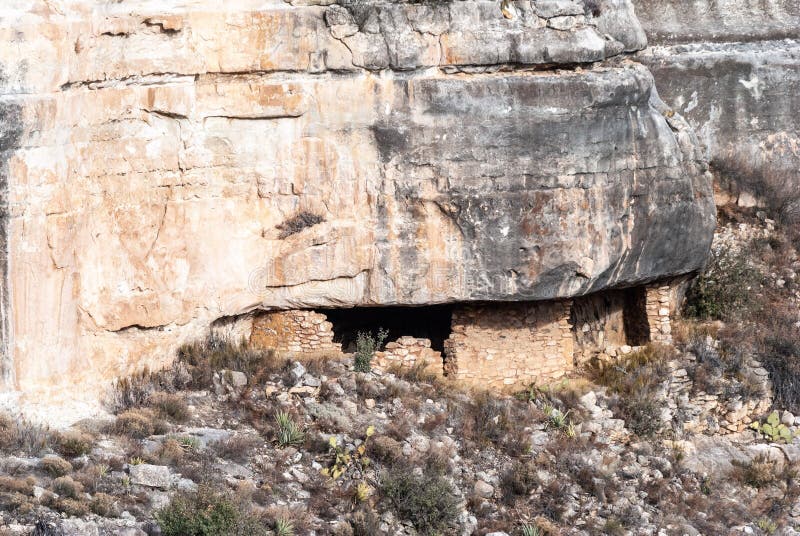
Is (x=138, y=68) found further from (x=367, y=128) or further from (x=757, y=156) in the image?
(x=757, y=156)

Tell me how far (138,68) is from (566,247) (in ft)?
16.2

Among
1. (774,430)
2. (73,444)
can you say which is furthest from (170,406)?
(774,430)

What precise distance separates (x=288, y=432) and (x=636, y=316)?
5.48 metres

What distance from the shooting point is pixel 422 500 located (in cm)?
1327

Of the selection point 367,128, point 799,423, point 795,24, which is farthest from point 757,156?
point 367,128

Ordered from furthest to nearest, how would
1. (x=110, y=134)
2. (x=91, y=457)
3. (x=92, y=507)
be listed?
(x=110, y=134) < (x=91, y=457) < (x=92, y=507)

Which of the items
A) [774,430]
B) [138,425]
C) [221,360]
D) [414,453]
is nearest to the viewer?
[138,425]

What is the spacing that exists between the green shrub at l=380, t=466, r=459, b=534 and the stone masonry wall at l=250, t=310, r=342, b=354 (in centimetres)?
246

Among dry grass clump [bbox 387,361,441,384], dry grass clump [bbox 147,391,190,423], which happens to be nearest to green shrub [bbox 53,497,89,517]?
dry grass clump [bbox 147,391,190,423]

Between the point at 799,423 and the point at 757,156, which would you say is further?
the point at 757,156

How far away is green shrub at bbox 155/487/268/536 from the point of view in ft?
38.6

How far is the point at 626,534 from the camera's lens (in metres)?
14.0

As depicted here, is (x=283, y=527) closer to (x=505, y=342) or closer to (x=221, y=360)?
(x=221, y=360)

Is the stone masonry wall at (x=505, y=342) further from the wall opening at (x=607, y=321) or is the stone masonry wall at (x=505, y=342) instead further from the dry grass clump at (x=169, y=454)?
the dry grass clump at (x=169, y=454)
